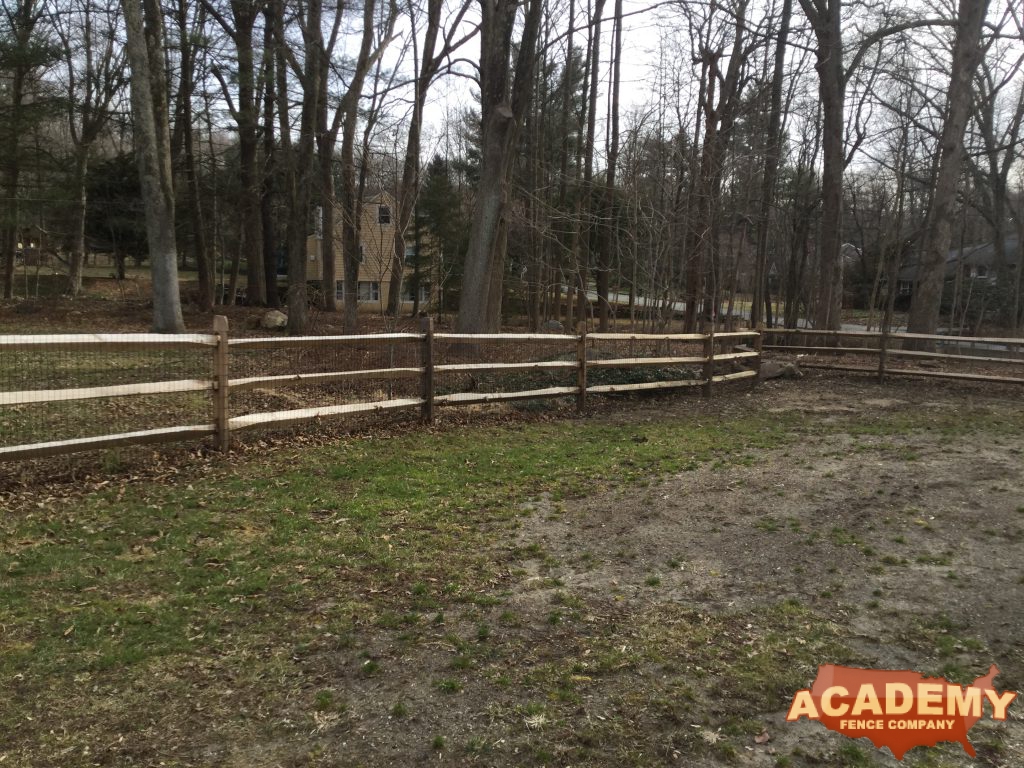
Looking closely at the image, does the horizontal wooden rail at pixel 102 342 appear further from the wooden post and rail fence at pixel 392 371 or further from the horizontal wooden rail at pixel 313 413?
the horizontal wooden rail at pixel 313 413

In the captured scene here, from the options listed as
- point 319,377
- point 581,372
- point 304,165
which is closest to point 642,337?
point 581,372

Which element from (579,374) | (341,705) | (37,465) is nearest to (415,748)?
(341,705)

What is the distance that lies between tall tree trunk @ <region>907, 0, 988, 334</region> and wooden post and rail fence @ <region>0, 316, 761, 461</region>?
26.3 feet

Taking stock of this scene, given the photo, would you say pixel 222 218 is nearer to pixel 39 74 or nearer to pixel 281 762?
pixel 39 74

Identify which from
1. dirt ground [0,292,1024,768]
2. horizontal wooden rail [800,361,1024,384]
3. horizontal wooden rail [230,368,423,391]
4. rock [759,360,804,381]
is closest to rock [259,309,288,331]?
horizontal wooden rail [230,368,423,391]

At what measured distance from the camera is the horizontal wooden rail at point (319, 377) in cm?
679

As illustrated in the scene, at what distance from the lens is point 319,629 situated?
355cm

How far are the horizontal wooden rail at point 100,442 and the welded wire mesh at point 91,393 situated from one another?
0.36 m

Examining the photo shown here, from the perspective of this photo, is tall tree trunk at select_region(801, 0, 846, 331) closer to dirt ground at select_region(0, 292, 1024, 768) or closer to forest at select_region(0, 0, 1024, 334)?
forest at select_region(0, 0, 1024, 334)

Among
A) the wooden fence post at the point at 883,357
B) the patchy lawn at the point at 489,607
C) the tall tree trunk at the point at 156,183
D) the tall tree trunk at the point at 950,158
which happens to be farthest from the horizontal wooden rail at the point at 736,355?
the tall tree trunk at the point at 156,183

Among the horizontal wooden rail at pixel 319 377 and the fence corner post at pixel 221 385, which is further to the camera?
the horizontal wooden rail at pixel 319 377

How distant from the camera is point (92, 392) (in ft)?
18.6

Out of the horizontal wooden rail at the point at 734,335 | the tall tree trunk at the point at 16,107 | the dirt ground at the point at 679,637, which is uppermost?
the tall tree trunk at the point at 16,107

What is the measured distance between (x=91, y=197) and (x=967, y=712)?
93.2 feet
